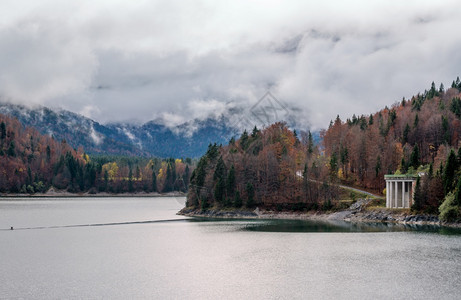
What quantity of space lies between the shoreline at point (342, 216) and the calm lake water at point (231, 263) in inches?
261

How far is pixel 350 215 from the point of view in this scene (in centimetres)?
9938

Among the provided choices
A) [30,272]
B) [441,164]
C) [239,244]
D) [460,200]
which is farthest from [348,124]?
[30,272]

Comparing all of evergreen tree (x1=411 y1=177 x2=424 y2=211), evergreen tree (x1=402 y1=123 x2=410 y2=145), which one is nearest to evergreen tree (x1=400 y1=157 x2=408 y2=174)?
evergreen tree (x1=411 y1=177 x2=424 y2=211)

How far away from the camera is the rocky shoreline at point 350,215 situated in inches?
3433

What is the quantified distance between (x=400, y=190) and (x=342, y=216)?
467 inches

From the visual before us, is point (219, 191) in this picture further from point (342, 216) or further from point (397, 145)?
point (397, 145)

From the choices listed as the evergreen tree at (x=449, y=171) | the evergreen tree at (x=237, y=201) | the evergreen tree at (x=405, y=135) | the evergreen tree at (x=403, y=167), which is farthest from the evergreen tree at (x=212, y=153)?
the evergreen tree at (x=449, y=171)

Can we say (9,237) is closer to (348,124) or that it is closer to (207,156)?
(207,156)

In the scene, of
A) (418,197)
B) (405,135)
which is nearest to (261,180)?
(418,197)

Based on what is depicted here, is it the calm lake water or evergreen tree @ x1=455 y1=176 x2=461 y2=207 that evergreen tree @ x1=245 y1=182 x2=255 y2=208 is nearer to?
the calm lake water

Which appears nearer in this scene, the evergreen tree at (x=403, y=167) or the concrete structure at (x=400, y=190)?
the concrete structure at (x=400, y=190)

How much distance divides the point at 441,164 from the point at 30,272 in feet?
238

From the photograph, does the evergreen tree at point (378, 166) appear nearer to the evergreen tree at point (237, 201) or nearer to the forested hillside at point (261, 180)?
the forested hillside at point (261, 180)

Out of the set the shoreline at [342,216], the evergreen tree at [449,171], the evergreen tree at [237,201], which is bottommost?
the shoreline at [342,216]
